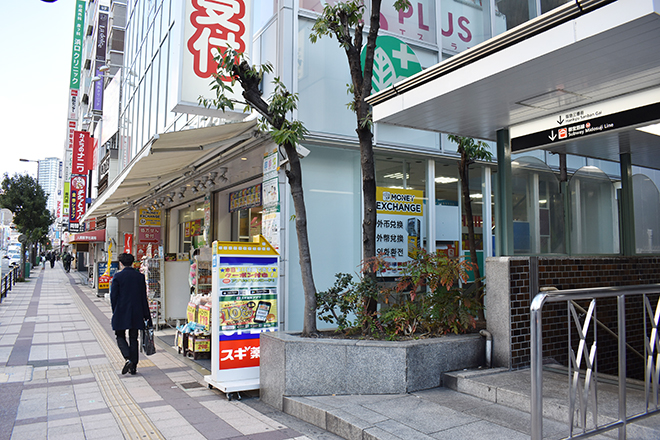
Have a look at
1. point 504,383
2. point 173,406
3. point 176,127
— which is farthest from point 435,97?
point 176,127

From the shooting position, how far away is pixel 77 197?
31.6 meters

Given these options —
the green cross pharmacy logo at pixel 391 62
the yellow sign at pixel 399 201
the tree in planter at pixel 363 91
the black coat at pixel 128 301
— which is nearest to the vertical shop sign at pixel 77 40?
the green cross pharmacy logo at pixel 391 62

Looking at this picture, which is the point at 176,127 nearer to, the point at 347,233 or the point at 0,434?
the point at 347,233

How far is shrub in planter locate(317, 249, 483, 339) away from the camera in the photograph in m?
5.74

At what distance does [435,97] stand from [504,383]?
9.82 ft

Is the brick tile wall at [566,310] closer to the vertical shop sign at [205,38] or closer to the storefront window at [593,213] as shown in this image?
the storefront window at [593,213]

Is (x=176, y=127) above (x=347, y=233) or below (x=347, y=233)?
above

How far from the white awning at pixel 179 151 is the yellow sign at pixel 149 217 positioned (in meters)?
6.54

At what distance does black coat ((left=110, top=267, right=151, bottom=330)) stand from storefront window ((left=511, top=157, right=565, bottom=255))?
208 inches

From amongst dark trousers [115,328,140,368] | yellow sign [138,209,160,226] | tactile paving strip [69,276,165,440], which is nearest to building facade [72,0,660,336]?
dark trousers [115,328,140,368]

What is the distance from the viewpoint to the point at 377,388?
5148 mm

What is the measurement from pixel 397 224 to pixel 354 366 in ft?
12.9

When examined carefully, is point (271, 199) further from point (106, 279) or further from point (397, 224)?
point (106, 279)

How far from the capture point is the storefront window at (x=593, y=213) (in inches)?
252
